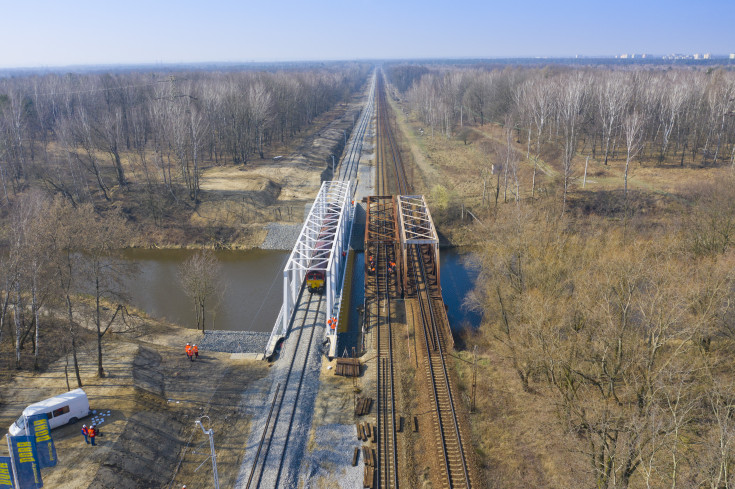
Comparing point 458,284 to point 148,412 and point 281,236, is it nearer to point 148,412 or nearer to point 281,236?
point 281,236

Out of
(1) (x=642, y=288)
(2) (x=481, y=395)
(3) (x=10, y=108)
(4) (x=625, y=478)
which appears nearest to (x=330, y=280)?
(2) (x=481, y=395)

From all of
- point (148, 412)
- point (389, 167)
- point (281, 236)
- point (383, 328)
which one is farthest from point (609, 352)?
point (389, 167)

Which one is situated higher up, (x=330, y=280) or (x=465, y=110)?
(x=465, y=110)

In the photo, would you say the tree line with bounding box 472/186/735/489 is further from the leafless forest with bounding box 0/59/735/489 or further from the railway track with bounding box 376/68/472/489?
the railway track with bounding box 376/68/472/489

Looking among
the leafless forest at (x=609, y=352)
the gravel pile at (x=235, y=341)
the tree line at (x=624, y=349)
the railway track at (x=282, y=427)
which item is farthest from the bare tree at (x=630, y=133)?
the gravel pile at (x=235, y=341)

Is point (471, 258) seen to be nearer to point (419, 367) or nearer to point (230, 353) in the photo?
point (419, 367)

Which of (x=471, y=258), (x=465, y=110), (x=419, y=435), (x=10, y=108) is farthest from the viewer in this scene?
(x=465, y=110)

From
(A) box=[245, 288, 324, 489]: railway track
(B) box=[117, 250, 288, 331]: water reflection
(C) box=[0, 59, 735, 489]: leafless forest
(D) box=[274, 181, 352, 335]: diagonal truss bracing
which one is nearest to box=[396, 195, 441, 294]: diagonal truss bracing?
(C) box=[0, 59, 735, 489]: leafless forest
